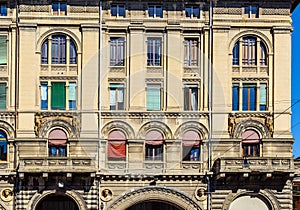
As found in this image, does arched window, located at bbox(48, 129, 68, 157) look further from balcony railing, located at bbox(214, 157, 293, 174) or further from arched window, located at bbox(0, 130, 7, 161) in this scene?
balcony railing, located at bbox(214, 157, 293, 174)

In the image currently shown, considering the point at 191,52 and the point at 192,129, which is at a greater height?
the point at 191,52

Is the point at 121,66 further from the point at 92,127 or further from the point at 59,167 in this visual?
the point at 59,167

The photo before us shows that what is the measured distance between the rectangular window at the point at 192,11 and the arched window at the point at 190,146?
9021 mm

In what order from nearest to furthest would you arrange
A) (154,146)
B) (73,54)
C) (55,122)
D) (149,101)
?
1. (55,122)
2. (154,146)
3. (73,54)
4. (149,101)

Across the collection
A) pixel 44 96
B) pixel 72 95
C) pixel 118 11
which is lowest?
pixel 44 96

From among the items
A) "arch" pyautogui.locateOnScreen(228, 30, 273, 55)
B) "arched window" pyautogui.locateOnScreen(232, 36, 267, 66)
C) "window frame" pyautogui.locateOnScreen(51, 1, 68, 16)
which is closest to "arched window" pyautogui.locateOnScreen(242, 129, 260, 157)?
"arched window" pyautogui.locateOnScreen(232, 36, 267, 66)

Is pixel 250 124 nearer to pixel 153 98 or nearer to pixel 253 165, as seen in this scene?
pixel 253 165

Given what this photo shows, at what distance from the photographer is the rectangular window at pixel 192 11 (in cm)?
6366

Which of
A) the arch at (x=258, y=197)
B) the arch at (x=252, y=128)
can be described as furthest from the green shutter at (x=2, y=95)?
the arch at (x=258, y=197)

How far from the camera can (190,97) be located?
6334cm

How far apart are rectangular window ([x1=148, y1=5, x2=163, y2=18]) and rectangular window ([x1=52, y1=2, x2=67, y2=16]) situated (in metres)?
6.50

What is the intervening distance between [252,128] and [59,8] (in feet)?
56.9

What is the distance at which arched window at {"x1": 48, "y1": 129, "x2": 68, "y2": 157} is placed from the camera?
6203cm

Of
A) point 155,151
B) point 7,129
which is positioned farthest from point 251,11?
point 7,129
